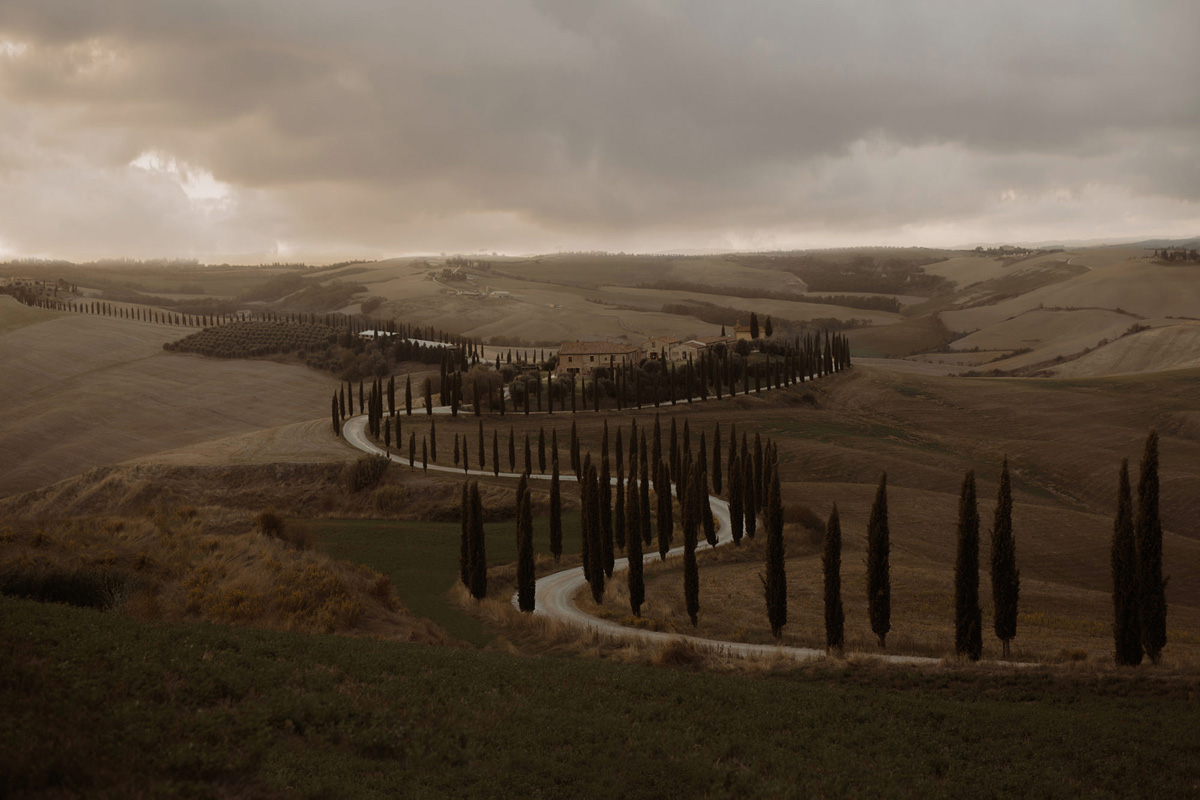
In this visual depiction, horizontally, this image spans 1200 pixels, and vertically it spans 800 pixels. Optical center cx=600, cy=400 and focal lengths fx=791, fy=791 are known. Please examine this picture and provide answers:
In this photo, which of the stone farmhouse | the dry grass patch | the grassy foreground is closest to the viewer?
the grassy foreground

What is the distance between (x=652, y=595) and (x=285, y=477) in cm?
4611

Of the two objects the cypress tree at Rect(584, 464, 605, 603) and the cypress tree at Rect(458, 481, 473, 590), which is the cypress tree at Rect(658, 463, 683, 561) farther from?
the cypress tree at Rect(458, 481, 473, 590)

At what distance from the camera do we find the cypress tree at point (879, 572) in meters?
31.4

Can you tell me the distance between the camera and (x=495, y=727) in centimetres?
1875

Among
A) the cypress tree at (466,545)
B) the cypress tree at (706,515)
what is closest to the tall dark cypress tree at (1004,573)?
the cypress tree at (706,515)

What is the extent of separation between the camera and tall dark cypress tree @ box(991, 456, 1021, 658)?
96.3 feet

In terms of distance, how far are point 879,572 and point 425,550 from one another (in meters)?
30.9

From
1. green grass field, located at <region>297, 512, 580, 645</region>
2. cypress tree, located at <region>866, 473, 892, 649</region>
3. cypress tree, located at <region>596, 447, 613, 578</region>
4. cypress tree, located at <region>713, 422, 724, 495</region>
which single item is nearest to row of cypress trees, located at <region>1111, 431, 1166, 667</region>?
cypress tree, located at <region>866, 473, 892, 649</region>

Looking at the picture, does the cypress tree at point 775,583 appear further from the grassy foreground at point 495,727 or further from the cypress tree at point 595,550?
the cypress tree at point 595,550

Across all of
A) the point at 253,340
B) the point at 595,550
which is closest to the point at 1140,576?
the point at 595,550

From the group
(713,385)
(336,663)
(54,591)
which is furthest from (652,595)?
(713,385)

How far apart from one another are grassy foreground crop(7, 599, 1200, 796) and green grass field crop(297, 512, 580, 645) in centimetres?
1431

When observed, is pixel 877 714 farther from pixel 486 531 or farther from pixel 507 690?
pixel 486 531

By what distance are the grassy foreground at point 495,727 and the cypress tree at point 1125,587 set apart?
177 inches
